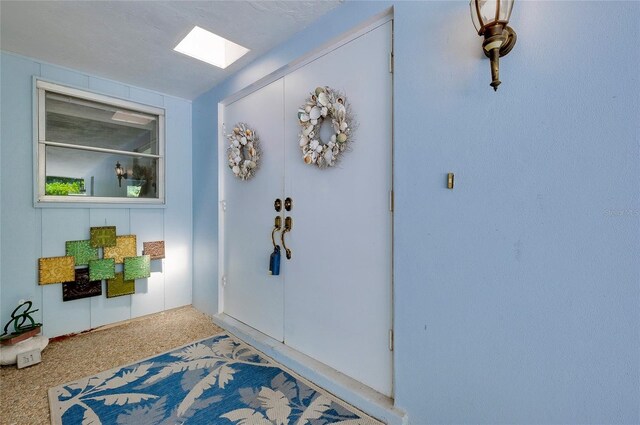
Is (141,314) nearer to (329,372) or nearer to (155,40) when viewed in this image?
(329,372)

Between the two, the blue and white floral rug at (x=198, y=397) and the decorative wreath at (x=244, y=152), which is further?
the decorative wreath at (x=244, y=152)

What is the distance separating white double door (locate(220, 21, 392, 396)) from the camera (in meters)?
1.61

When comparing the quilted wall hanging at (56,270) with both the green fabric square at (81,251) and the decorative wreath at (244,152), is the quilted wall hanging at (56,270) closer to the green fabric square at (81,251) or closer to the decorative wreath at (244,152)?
the green fabric square at (81,251)

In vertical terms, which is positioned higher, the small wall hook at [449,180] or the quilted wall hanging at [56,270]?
the small wall hook at [449,180]

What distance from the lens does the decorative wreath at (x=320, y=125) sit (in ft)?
5.61

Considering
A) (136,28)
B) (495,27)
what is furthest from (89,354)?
(495,27)

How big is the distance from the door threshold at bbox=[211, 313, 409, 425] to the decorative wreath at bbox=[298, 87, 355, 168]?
4.30 ft

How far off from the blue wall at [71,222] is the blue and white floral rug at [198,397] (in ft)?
3.11

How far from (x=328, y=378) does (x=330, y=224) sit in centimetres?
95

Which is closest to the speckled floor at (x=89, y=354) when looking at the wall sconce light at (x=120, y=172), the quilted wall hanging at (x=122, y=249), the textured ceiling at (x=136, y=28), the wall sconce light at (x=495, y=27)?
the quilted wall hanging at (x=122, y=249)

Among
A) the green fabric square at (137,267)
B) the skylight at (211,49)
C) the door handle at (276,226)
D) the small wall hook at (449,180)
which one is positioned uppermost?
the skylight at (211,49)

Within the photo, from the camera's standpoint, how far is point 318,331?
6.37 ft

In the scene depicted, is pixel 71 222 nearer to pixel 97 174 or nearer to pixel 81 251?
pixel 81 251

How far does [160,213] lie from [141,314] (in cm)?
104
